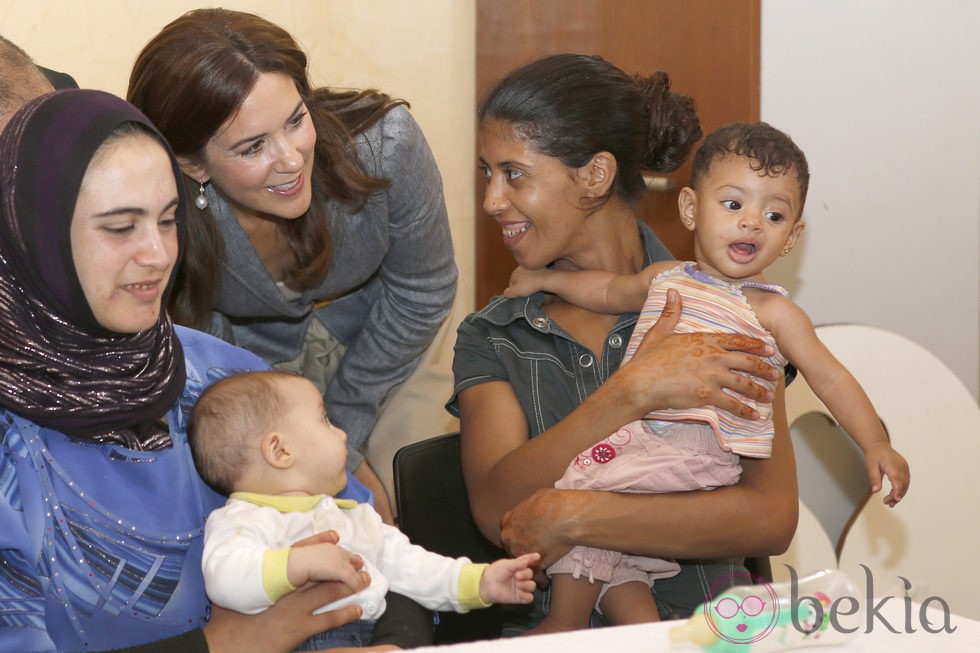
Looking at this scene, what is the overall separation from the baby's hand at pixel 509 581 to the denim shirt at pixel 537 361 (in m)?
0.58

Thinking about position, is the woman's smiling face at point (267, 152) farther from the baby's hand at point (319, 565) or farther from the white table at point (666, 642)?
the white table at point (666, 642)

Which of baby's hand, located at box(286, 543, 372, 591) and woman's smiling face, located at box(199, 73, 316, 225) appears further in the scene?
woman's smiling face, located at box(199, 73, 316, 225)

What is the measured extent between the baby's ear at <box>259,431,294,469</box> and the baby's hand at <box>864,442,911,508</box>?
39.0 inches

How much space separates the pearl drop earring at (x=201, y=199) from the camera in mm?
2469

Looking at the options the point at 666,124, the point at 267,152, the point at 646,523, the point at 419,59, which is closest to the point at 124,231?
the point at 267,152

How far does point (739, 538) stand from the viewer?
6.75ft

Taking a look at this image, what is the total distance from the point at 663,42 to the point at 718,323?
1749 mm

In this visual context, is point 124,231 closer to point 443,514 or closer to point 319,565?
point 319,565

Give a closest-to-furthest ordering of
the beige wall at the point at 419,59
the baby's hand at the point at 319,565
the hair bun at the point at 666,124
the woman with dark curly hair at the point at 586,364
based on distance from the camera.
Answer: the baby's hand at the point at 319,565
the woman with dark curly hair at the point at 586,364
the hair bun at the point at 666,124
the beige wall at the point at 419,59

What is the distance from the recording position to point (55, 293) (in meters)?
1.68

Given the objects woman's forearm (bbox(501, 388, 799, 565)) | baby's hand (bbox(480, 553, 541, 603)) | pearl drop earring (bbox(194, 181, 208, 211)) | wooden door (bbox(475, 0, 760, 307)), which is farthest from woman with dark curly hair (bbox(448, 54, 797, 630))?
wooden door (bbox(475, 0, 760, 307))

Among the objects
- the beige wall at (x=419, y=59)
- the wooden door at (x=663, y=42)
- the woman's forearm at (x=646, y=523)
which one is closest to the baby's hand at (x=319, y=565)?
the woman's forearm at (x=646, y=523)

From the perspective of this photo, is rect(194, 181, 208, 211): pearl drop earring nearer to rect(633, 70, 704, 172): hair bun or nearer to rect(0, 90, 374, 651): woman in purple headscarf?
rect(0, 90, 374, 651): woman in purple headscarf

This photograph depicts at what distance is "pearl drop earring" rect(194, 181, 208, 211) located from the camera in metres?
2.47
